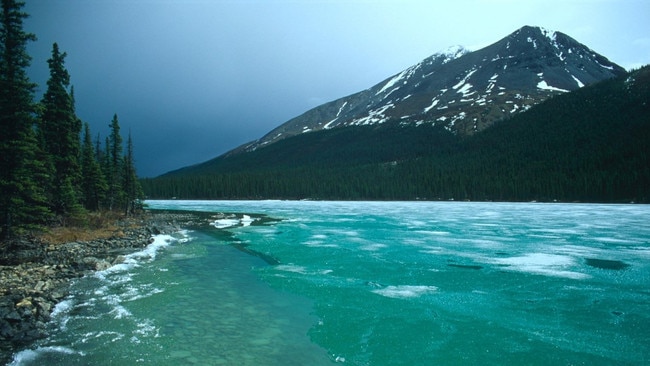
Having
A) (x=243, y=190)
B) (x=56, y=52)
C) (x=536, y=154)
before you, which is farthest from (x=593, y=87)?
(x=56, y=52)

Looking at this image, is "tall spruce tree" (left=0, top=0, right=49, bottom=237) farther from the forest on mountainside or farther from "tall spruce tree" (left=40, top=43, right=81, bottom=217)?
the forest on mountainside

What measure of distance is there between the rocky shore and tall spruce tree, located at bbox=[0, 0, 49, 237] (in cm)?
164

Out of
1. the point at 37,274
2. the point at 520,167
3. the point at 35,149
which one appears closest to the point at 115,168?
the point at 35,149

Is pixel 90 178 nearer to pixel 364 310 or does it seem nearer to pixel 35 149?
pixel 35 149

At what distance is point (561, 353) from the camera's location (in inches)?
320

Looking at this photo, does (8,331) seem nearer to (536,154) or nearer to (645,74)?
(536,154)

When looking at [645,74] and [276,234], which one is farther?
[645,74]

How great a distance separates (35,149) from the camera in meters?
22.2

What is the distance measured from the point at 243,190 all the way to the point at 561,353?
129 m

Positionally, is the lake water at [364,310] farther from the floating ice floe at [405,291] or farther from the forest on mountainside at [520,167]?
the forest on mountainside at [520,167]

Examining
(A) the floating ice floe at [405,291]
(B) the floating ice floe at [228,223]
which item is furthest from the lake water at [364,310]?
(B) the floating ice floe at [228,223]

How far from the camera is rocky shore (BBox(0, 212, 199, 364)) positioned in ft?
29.9

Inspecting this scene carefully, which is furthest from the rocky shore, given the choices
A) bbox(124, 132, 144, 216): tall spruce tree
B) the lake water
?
bbox(124, 132, 144, 216): tall spruce tree

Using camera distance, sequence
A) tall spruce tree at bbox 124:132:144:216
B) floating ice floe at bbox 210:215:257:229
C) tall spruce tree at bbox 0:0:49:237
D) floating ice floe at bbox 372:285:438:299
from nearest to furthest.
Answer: floating ice floe at bbox 372:285:438:299 < tall spruce tree at bbox 0:0:49:237 < floating ice floe at bbox 210:215:257:229 < tall spruce tree at bbox 124:132:144:216
